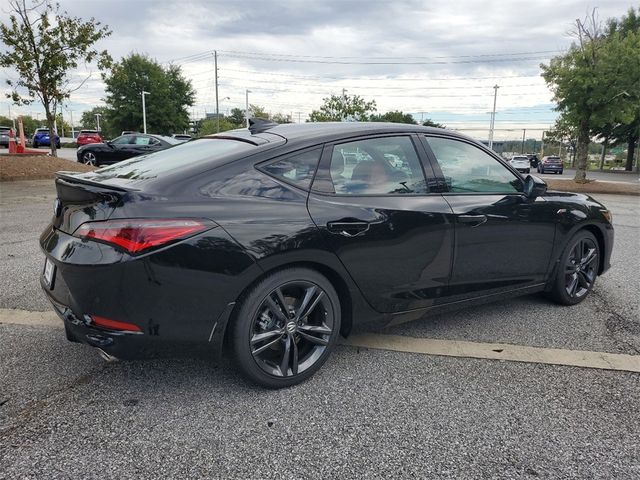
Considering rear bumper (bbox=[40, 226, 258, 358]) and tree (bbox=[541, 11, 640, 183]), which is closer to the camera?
rear bumper (bbox=[40, 226, 258, 358])

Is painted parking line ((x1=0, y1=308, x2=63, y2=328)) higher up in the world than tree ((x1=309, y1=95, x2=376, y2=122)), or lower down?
lower down

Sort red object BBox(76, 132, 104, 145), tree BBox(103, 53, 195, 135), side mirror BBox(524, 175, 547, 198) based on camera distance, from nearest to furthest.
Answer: side mirror BBox(524, 175, 547, 198) < red object BBox(76, 132, 104, 145) < tree BBox(103, 53, 195, 135)

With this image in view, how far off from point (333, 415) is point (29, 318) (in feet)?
8.57

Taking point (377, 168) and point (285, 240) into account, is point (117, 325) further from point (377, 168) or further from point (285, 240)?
point (377, 168)

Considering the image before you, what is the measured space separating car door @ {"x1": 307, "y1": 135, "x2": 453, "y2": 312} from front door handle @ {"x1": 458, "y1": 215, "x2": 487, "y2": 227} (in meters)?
0.12

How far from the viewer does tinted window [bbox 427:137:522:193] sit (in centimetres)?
347

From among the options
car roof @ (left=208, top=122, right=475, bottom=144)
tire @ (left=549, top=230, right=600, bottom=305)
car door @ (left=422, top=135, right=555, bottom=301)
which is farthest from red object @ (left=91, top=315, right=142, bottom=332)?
tire @ (left=549, top=230, right=600, bottom=305)

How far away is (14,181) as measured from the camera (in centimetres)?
1412

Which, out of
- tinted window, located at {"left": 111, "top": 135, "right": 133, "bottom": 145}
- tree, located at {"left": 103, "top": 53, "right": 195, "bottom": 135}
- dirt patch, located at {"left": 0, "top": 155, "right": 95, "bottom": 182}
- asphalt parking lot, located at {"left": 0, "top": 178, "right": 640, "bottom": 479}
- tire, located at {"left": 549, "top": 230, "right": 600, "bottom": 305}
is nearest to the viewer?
asphalt parking lot, located at {"left": 0, "top": 178, "right": 640, "bottom": 479}

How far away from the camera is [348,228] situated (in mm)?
2881

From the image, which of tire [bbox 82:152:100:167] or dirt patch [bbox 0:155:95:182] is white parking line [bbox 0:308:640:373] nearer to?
dirt patch [bbox 0:155:95:182]

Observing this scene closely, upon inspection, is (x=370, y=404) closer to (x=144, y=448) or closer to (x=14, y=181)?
(x=144, y=448)

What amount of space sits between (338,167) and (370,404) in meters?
1.40

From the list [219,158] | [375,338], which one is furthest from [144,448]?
[375,338]
